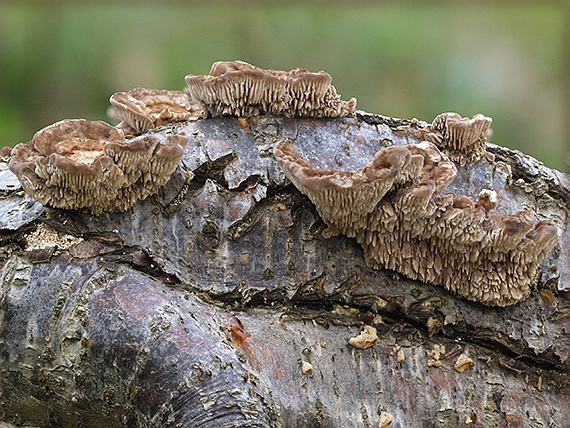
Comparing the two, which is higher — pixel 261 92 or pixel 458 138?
pixel 261 92

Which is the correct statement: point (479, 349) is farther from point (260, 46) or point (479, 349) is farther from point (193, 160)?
point (260, 46)

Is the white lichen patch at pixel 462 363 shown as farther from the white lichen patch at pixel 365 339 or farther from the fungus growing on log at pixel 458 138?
the fungus growing on log at pixel 458 138

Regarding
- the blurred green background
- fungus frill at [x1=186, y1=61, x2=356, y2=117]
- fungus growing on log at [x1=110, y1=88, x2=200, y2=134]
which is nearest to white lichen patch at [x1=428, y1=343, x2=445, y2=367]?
fungus frill at [x1=186, y1=61, x2=356, y2=117]

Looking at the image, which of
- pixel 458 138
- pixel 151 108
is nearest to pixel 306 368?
pixel 458 138

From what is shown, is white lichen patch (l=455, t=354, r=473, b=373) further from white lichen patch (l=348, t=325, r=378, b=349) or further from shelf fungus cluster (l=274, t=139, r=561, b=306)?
white lichen patch (l=348, t=325, r=378, b=349)

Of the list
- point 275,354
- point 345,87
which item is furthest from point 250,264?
point 345,87

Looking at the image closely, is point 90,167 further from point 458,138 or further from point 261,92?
point 458,138
